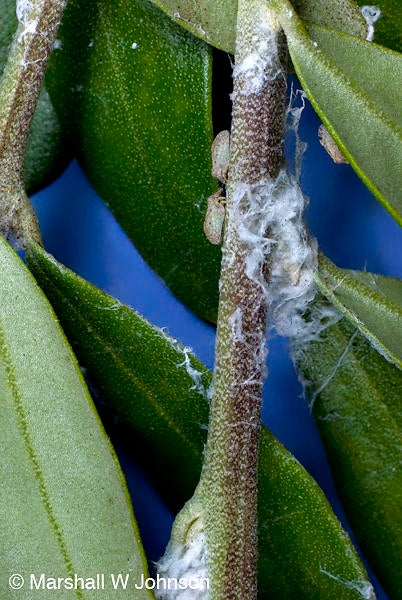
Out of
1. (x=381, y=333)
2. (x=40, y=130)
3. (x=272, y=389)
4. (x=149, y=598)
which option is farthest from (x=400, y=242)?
(x=149, y=598)

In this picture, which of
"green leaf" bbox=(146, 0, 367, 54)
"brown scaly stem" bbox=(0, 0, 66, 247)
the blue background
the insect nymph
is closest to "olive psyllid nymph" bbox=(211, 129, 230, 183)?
the insect nymph

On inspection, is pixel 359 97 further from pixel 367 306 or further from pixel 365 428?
pixel 365 428

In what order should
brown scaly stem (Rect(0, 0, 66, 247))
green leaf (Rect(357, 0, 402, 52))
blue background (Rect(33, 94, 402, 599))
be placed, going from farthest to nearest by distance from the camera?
1. blue background (Rect(33, 94, 402, 599))
2. green leaf (Rect(357, 0, 402, 52))
3. brown scaly stem (Rect(0, 0, 66, 247))

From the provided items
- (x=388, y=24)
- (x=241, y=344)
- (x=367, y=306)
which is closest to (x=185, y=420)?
(x=241, y=344)

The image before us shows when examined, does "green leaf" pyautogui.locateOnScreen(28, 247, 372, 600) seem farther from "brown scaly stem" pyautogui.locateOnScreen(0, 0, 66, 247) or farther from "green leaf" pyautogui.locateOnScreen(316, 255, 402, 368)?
"green leaf" pyautogui.locateOnScreen(316, 255, 402, 368)

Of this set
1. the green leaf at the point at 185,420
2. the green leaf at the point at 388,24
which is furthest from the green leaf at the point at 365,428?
the green leaf at the point at 388,24

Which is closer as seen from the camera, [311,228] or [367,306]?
[367,306]

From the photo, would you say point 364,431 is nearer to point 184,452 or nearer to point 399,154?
point 184,452
